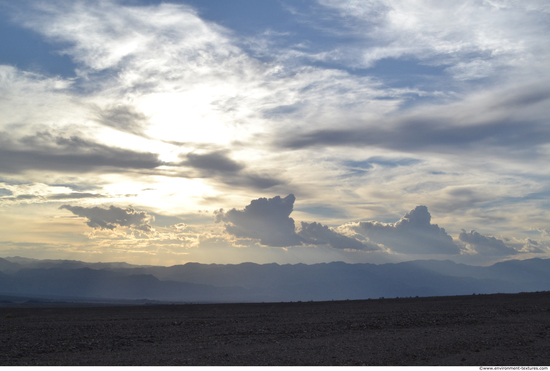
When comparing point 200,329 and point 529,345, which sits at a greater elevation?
point 529,345

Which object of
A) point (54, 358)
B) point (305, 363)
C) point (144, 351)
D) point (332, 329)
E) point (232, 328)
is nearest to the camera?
point (305, 363)

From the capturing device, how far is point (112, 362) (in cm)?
1761

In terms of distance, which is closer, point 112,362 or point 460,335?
point 112,362

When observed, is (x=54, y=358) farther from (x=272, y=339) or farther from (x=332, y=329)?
(x=332, y=329)

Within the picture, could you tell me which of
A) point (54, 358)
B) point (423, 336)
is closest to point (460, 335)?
point (423, 336)

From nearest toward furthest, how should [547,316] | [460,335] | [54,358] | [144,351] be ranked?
[54,358], [144,351], [460,335], [547,316]

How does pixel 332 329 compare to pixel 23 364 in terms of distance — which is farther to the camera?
pixel 332 329

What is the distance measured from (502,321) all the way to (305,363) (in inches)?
825

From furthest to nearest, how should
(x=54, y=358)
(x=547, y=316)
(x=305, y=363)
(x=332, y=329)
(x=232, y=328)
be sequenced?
(x=547, y=316) < (x=232, y=328) < (x=332, y=329) < (x=54, y=358) < (x=305, y=363)

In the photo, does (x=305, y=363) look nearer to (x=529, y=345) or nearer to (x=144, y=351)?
(x=144, y=351)

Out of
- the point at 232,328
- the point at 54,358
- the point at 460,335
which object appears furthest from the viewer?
the point at 232,328

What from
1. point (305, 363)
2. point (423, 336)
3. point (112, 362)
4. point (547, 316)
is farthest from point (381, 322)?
point (112, 362)

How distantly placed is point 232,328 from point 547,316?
25.7 meters

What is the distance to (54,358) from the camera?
18625 mm
